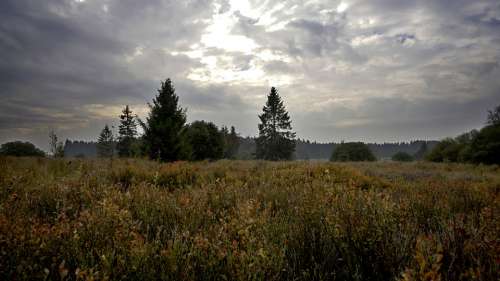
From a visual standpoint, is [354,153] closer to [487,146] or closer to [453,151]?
[453,151]

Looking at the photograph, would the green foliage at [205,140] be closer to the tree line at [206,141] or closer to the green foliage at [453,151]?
the tree line at [206,141]

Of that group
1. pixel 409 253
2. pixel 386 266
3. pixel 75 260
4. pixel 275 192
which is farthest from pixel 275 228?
pixel 275 192

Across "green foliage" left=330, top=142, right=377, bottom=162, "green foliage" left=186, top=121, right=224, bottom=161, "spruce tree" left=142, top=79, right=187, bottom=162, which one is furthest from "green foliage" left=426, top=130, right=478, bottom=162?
"spruce tree" left=142, top=79, right=187, bottom=162

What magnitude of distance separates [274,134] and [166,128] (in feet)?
108

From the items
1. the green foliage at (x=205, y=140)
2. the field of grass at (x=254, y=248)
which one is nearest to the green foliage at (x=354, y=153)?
the green foliage at (x=205, y=140)

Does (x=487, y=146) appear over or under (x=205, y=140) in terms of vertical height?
under

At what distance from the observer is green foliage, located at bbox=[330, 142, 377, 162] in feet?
217

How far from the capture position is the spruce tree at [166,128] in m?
21.1

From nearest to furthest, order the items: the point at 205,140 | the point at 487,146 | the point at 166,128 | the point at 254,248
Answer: the point at 254,248, the point at 166,128, the point at 487,146, the point at 205,140

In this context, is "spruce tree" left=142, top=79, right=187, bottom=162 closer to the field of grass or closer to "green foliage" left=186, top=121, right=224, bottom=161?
"green foliage" left=186, top=121, right=224, bottom=161

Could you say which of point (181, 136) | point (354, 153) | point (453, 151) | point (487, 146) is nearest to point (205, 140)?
point (181, 136)

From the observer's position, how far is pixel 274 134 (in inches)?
2031

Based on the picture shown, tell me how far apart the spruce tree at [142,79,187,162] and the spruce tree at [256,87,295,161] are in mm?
30016

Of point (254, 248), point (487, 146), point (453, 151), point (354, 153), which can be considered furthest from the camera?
point (354, 153)
